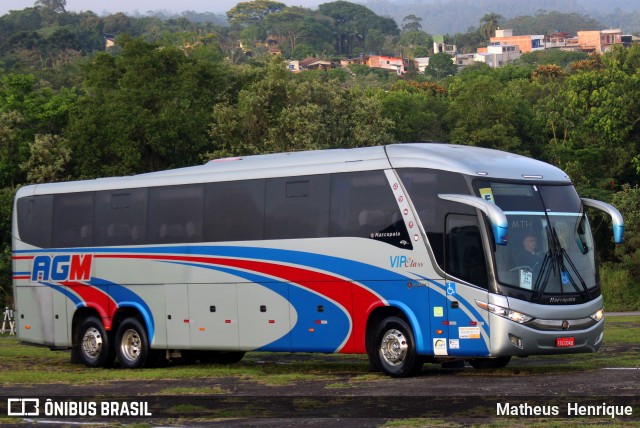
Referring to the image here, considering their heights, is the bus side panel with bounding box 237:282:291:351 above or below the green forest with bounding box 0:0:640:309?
below

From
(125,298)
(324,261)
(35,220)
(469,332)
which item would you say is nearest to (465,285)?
(469,332)

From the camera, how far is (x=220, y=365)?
24297 mm

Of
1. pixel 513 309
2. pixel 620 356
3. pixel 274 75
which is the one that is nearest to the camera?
pixel 513 309

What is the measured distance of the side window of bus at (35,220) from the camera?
85.5ft

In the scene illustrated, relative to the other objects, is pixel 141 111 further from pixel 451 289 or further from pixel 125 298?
pixel 451 289

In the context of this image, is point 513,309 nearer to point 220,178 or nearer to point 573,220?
point 573,220

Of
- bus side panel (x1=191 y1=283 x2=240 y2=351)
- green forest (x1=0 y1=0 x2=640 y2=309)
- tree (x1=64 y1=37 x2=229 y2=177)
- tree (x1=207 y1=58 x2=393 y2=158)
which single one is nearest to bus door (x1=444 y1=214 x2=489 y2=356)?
bus side panel (x1=191 y1=283 x2=240 y2=351)

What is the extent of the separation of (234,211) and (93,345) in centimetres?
499

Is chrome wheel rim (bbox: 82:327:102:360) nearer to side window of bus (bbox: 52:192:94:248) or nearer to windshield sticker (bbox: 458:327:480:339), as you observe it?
side window of bus (bbox: 52:192:94:248)

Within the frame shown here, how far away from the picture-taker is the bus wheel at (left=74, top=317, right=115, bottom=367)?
978 inches

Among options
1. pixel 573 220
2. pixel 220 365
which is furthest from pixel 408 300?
pixel 220 365

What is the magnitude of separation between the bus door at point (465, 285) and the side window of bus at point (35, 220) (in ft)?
34.6

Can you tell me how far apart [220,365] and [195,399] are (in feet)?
25.2

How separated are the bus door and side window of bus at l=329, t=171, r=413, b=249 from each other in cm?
88
